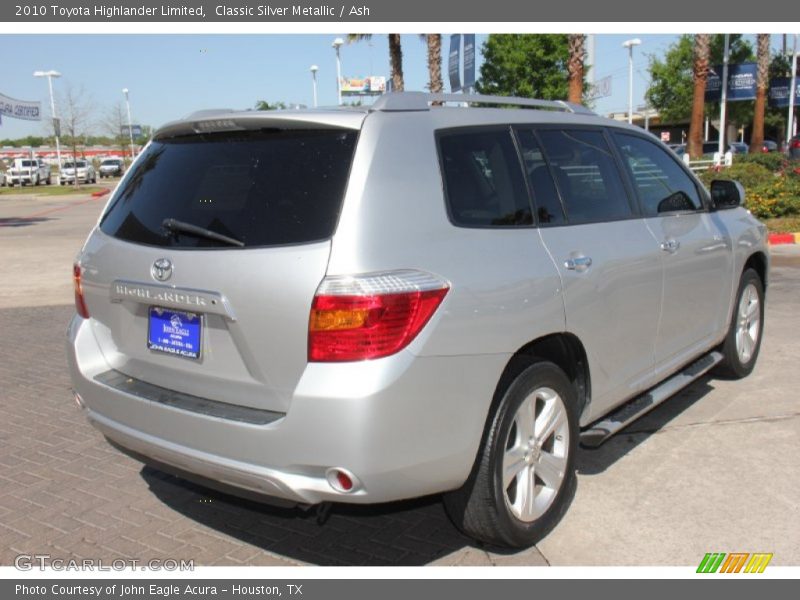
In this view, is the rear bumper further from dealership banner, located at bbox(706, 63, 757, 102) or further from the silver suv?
dealership banner, located at bbox(706, 63, 757, 102)

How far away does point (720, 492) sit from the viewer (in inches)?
151

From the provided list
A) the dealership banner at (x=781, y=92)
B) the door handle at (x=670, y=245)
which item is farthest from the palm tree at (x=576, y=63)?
the dealership banner at (x=781, y=92)

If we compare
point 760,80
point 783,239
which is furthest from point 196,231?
point 760,80

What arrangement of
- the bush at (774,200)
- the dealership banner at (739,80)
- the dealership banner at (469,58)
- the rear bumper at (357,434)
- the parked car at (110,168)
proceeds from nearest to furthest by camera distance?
the rear bumper at (357,434), the bush at (774,200), the dealership banner at (469,58), the dealership banner at (739,80), the parked car at (110,168)

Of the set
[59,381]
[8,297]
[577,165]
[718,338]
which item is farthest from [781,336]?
[8,297]

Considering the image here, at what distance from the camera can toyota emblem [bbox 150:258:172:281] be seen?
2.94 m

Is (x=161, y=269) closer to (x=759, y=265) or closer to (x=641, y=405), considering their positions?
(x=641, y=405)

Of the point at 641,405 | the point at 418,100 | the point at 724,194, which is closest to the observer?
the point at 418,100

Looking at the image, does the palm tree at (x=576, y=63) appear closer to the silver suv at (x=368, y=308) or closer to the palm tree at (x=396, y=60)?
the palm tree at (x=396, y=60)

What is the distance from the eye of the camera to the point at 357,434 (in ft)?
8.44

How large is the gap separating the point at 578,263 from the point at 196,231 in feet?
5.53

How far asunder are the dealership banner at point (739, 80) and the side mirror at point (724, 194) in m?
37.2

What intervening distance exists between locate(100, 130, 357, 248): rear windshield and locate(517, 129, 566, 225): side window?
100 centimetres

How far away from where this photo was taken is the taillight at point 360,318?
8.50 feet
